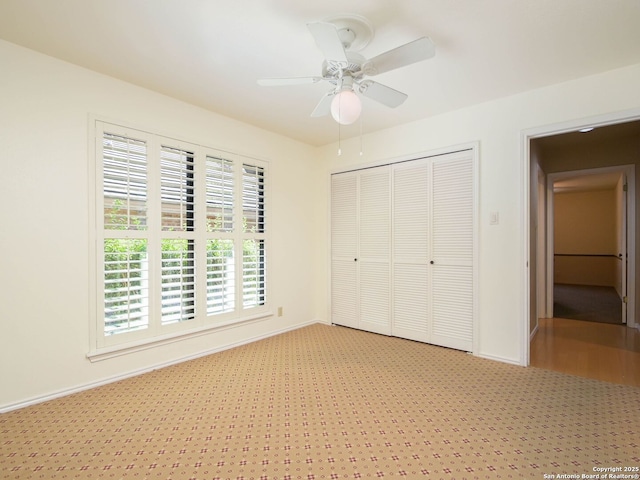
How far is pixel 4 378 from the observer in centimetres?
223

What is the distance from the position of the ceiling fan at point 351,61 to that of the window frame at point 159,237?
149 centimetres

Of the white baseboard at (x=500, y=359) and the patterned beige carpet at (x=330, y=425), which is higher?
the white baseboard at (x=500, y=359)

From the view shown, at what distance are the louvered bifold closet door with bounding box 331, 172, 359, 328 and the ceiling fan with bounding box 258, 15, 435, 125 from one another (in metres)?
2.08

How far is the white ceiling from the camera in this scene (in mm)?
1892

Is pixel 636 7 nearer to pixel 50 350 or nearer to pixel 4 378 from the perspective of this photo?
pixel 50 350

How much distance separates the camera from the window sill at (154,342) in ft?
8.66

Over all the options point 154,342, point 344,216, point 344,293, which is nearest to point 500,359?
point 344,293

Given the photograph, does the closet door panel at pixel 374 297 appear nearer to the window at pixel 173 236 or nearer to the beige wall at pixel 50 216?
the window at pixel 173 236

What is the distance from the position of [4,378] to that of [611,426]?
4066 mm

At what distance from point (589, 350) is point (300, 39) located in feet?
13.7

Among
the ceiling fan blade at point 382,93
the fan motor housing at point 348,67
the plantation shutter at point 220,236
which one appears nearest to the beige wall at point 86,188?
the plantation shutter at point 220,236

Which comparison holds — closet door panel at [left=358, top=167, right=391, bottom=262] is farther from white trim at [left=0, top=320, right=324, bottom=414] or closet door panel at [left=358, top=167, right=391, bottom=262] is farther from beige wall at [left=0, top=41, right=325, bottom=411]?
beige wall at [left=0, top=41, right=325, bottom=411]

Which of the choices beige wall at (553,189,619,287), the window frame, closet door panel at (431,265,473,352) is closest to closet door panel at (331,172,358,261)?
the window frame

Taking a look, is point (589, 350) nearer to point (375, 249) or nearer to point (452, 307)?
point (452, 307)
